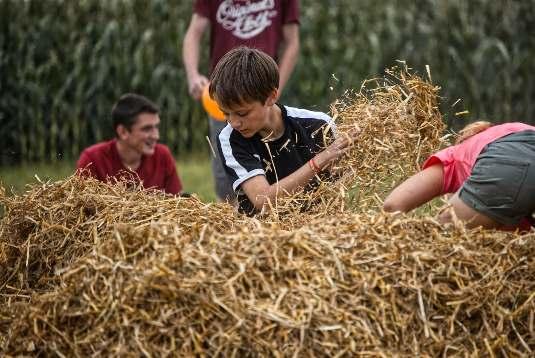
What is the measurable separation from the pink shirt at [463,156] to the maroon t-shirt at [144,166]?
10.4ft

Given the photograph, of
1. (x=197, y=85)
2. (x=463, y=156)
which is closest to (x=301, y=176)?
(x=463, y=156)

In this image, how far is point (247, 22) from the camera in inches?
283

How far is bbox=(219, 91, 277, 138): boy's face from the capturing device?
5036 millimetres

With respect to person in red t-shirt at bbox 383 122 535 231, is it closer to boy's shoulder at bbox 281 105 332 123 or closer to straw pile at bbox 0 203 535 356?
straw pile at bbox 0 203 535 356

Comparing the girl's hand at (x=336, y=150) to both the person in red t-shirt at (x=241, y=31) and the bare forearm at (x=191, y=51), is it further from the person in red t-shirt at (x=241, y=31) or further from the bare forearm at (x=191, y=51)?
the bare forearm at (x=191, y=51)

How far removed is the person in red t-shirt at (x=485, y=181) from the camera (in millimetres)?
3996

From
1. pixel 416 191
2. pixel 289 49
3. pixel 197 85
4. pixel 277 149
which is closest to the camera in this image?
pixel 416 191

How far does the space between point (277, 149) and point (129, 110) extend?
2.40m

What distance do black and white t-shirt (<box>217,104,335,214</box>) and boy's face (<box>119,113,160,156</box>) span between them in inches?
77.1

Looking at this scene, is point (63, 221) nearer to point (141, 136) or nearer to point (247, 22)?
point (141, 136)

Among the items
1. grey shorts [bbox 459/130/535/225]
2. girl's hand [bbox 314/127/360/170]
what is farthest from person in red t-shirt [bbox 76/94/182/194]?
grey shorts [bbox 459/130/535/225]

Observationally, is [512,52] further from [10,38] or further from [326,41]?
[10,38]

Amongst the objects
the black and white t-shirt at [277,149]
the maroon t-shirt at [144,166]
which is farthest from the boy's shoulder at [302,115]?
the maroon t-shirt at [144,166]

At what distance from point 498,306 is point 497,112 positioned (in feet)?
27.9
